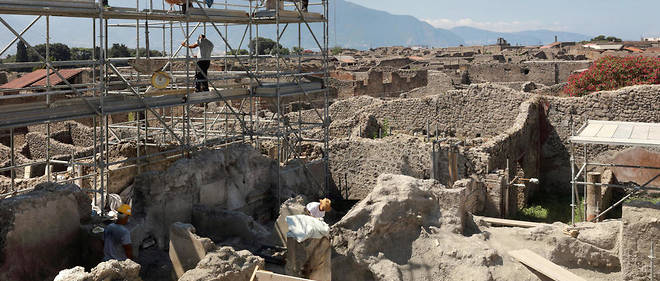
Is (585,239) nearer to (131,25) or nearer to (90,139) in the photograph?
(131,25)

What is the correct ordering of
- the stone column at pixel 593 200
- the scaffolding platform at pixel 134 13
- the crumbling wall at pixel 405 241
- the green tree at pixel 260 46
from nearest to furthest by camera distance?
the crumbling wall at pixel 405 241, the scaffolding platform at pixel 134 13, the stone column at pixel 593 200, the green tree at pixel 260 46

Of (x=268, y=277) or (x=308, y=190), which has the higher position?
(x=308, y=190)

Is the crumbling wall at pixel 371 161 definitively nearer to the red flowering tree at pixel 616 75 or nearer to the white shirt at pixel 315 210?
the white shirt at pixel 315 210

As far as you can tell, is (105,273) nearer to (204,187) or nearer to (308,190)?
(204,187)

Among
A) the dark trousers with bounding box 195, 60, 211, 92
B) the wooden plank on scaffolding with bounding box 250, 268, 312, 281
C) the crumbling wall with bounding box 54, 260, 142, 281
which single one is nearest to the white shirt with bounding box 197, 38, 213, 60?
the dark trousers with bounding box 195, 60, 211, 92

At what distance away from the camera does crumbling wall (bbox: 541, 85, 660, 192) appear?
54.6 ft

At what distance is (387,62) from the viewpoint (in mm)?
48906

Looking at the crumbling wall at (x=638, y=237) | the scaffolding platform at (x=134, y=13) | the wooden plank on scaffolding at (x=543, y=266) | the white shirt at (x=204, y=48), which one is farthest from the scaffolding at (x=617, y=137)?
the white shirt at (x=204, y=48)

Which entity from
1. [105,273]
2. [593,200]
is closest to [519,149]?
[593,200]

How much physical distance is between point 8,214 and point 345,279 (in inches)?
163

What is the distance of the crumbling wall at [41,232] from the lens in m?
7.91

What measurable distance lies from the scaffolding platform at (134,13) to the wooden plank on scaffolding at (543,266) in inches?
255

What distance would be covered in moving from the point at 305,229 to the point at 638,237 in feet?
14.5

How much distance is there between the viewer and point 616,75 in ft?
74.7
